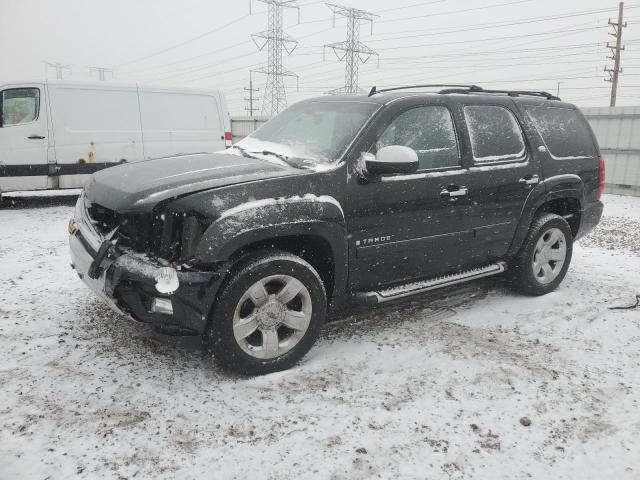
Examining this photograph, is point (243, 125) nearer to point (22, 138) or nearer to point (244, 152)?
point (22, 138)

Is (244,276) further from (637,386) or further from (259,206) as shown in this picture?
(637,386)

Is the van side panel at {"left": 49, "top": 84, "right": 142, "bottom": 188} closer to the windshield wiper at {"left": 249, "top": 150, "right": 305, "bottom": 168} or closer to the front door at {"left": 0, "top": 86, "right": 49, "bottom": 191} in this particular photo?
the front door at {"left": 0, "top": 86, "right": 49, "bottom": 191}

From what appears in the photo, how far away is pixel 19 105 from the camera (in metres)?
8.73

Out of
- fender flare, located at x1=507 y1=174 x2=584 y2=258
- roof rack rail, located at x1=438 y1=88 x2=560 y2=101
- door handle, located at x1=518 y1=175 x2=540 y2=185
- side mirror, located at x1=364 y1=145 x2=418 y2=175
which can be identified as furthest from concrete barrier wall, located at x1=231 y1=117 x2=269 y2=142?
side mirror, located at x1=364 y1=145 x2=418 y2=175

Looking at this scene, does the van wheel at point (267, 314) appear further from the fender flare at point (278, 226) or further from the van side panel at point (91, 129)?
the van side panel at point (91, 129)

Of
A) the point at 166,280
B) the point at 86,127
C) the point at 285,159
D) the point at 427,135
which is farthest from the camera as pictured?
the point at 86,127

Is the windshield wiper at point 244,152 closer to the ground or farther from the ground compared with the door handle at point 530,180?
farther from the ground

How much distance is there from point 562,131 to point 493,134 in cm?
101

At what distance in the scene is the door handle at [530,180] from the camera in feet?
14.4

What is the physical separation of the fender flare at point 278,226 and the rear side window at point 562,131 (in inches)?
95.9

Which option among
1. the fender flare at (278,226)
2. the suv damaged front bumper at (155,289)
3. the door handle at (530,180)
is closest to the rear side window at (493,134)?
the door handle at (530,180)

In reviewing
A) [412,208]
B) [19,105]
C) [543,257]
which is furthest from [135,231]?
[19,105]

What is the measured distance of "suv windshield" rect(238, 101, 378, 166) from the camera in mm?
3600

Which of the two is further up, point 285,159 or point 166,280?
point 285,159
